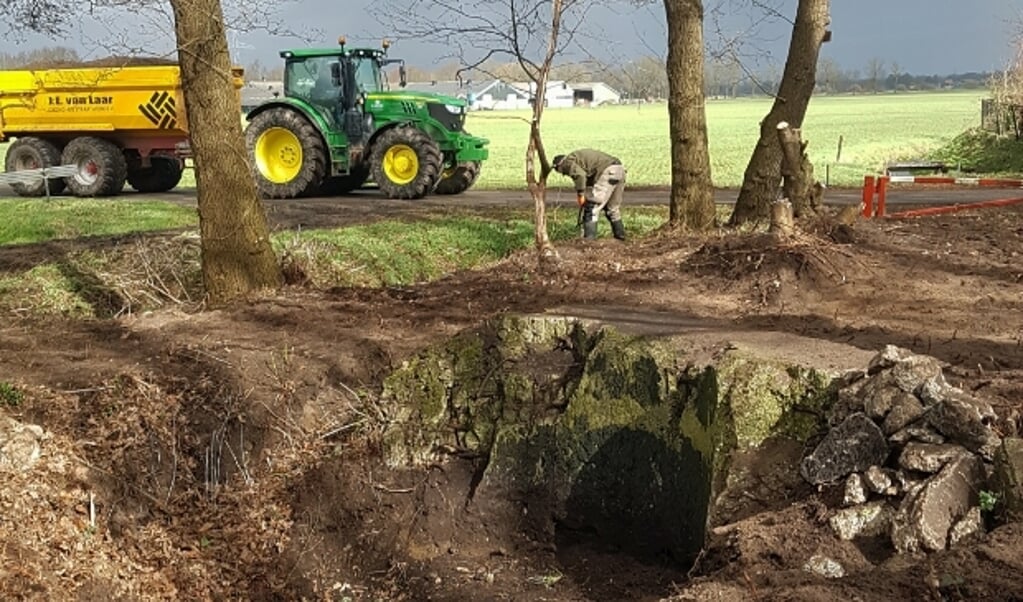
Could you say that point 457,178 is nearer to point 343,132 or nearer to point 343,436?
point 343,132

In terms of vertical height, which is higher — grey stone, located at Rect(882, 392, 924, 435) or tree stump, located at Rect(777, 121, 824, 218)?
tree stump, located at Rect(777, 121, 824, 218)

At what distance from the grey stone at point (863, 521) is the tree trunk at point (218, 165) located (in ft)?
19.7

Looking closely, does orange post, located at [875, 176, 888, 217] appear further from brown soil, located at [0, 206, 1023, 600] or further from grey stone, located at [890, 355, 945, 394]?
grey stone, located at [890, 355, 945, 394]

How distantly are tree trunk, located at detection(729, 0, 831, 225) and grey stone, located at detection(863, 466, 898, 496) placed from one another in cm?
762

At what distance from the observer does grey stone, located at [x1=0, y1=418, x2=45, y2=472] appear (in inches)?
243

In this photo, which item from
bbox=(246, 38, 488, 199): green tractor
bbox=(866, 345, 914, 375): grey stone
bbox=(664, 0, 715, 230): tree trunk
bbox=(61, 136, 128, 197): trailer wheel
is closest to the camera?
bbox=(866, 345, 914, 375): grey stone

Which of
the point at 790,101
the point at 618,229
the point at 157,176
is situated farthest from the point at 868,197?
the point at 157,176

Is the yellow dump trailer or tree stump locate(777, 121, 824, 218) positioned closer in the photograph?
tree stump locate(777, 121, 824, 218)

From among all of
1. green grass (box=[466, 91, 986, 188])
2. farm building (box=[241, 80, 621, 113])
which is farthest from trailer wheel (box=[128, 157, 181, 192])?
green grass (box=[466, 91, 986, 188])

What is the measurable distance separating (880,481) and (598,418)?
2.54 meters

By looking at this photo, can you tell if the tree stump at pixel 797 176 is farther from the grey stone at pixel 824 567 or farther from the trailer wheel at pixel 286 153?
the trailer wheel at pixel 286 153

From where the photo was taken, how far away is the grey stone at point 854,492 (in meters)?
5.01

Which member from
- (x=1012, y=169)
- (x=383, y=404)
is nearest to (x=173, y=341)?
(x=383, y=404)

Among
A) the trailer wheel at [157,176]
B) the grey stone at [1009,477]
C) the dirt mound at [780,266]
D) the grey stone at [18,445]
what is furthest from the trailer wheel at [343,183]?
the grey stone at [1009,477]
